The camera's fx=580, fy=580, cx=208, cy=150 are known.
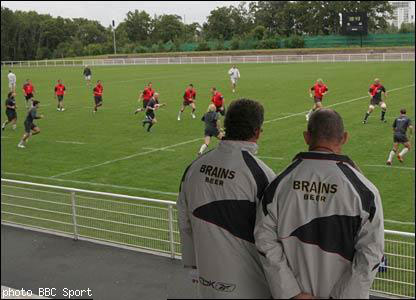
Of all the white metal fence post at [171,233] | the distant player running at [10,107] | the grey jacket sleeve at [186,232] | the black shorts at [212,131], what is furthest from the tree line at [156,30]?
the grey jacket sleeve at [186,232]

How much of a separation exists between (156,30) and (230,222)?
31466 mm

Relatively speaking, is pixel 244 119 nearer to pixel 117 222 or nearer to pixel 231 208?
pixel 231 208

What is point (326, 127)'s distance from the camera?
2.24 meters

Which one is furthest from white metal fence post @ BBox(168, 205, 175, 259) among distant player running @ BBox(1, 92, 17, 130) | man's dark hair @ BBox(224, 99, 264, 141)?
distant player running @ BBox(1, 92, 17, 130)

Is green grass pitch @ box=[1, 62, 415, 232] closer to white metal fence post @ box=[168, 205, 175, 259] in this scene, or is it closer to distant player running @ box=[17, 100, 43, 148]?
distant player running @ box=[17, 100, 43, 148]

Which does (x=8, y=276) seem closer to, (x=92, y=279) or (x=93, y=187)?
(x=92, y=279)

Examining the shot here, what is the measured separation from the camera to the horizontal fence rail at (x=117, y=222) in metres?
6.26

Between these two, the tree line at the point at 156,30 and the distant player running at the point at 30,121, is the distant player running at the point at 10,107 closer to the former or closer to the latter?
the distant player running at the point at 30,121

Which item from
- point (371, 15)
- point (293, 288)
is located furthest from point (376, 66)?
point (293, 288)

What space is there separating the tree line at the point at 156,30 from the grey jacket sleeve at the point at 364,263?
1966 cm

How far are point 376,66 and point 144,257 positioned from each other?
3654 centimetres

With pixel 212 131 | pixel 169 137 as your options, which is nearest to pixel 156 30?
pixel 169 137

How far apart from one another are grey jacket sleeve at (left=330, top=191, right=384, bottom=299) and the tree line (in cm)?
1966

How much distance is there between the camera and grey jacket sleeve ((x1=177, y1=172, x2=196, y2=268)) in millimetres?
2572
